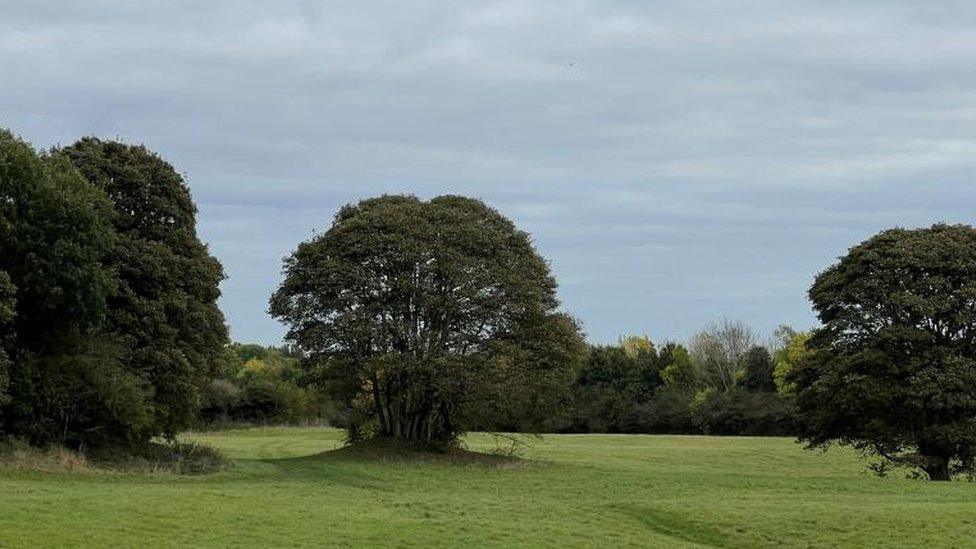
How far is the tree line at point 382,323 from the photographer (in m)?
39.7

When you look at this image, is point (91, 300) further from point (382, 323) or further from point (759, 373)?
point (759, 373)

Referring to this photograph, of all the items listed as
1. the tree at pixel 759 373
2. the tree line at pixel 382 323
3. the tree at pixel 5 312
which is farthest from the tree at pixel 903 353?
the tree at pixel 759 373

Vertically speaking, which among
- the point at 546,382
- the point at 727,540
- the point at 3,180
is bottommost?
the point at 727,540

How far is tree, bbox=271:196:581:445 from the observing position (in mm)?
52250

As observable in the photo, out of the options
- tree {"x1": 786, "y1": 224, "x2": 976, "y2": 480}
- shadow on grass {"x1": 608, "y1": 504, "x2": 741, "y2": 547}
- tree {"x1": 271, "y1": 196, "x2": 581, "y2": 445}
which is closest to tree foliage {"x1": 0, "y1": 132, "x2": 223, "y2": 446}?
tree {"x1": 271, "y1": 196, "x2": 581, "y2": 445}

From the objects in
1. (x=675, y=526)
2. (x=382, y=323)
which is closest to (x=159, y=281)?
(x=382, y=323)

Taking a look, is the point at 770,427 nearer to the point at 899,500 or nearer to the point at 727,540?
the point at 899,500

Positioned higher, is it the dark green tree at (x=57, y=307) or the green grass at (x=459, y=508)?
the dark green tree at (x=57, y=307)

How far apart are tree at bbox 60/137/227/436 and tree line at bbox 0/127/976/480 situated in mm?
77

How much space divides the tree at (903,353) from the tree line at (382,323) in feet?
0.31

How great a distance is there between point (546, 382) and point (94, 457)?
21.4 meters

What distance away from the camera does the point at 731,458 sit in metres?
72.1

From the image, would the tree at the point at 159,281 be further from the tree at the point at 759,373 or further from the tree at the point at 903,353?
the tree at the point at 759,373

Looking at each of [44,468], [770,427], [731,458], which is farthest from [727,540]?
[770,427]
